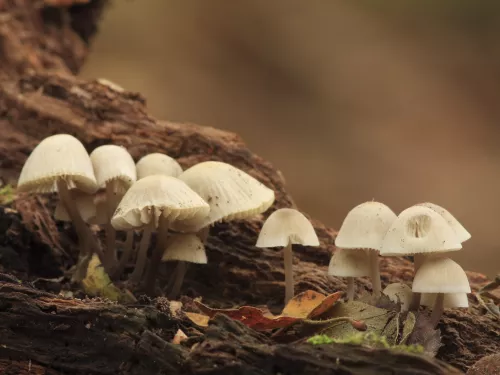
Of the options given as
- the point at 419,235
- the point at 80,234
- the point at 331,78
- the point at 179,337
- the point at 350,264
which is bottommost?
the point at 179,337

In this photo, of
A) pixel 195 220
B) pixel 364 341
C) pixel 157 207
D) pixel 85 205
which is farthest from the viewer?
pixel 85 205

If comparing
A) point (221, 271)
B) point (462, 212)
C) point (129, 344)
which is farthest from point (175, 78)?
point (129, 344)

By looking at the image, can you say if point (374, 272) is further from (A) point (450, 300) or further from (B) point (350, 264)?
(A) point (450, 300)

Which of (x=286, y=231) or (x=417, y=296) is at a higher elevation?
(x=286, y=231)

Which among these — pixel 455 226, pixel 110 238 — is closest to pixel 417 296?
pixel 455 226

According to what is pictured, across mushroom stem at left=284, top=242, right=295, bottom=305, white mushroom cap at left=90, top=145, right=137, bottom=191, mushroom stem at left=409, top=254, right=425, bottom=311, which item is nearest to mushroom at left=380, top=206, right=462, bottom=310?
mushroom stem at left=409, top=254, right=425, bottom=311

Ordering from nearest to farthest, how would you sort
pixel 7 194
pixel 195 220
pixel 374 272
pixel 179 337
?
pixel 179 337
pixel 374 272
pixel 195 220
pixel 7 194

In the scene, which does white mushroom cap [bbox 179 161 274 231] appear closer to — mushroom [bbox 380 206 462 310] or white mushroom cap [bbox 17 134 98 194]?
white mushroom cap [bbox 17 134 98 194]
